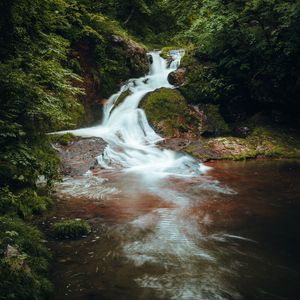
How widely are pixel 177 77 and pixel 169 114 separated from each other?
8.63 feet

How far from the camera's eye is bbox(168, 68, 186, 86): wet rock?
679 inches

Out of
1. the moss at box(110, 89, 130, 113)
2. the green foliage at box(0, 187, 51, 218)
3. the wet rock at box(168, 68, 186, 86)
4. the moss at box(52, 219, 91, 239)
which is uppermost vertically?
the wet rock at box(168, 68, 186, 86)

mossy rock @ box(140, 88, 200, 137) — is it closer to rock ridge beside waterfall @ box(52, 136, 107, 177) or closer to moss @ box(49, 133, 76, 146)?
rock ridge beside waterfall @ box(52, 136, 107, 177)

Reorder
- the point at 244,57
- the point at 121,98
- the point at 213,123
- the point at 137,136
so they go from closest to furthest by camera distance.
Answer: the point at 137,136, the point at 244,57, the point at 213,123, the point at 121,98

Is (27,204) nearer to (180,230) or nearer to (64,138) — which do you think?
(180,230)

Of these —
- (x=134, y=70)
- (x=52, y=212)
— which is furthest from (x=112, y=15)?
(x=52, y=212)

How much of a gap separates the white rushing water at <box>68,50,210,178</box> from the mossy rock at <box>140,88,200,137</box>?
1.17 feet

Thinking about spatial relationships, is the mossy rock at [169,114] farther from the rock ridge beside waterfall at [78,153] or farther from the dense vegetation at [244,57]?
the rock ridge beside waterfall at [78,153]

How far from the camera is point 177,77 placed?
682 inches

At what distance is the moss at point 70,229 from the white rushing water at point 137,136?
4593 mm

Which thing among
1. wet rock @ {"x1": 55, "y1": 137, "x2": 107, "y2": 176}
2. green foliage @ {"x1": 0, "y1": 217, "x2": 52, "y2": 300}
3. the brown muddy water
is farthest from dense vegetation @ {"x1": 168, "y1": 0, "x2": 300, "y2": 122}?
green foliage @ {"x1": 0, "y1": 217, "x2": 52, "y2": 300}

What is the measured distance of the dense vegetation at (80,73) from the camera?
5137 millimetres

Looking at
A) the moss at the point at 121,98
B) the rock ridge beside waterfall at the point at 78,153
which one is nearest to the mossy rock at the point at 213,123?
the moss at the point at 121,98

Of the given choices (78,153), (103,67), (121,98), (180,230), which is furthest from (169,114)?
(180,230)
